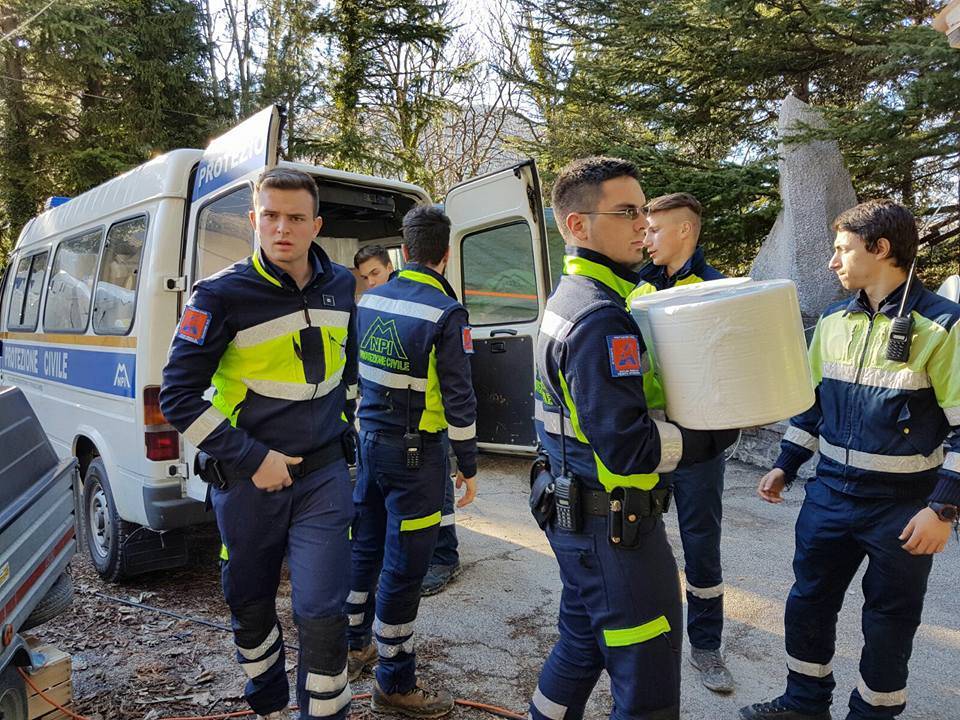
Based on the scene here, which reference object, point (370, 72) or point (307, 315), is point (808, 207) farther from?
point (370, 72)

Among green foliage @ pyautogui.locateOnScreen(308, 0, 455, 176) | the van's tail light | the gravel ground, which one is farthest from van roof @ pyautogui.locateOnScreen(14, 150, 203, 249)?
green foliage @ pyautogui.locateOnScreen(308, 0, 455, 176)

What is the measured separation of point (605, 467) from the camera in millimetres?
1727

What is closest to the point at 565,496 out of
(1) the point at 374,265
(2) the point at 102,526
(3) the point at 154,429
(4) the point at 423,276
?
(4) the point at 423,276

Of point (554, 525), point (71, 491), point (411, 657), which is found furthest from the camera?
point (71, 491)

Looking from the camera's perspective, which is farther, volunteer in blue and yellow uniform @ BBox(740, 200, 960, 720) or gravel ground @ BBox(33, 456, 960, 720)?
gravel ground @ BBox(33, 456, 960, 720)

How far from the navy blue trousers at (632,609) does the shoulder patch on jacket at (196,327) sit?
1.24 metres

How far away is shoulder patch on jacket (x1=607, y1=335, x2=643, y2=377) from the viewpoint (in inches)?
64.5

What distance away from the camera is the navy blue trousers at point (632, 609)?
1.68 m

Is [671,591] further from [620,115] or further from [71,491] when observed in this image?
[620,115]

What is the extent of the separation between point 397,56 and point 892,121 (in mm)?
9861

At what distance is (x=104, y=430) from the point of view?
13.4 ft

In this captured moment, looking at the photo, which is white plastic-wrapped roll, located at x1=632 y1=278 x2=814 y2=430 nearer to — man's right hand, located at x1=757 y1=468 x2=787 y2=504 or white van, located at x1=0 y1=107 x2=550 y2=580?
man's right hand, located at x1=757 y1=468 x2=787 y2=504

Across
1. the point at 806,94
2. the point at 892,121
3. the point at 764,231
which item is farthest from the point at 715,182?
the point at 806,94

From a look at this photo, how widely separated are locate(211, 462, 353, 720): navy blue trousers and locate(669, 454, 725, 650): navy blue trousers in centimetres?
142
